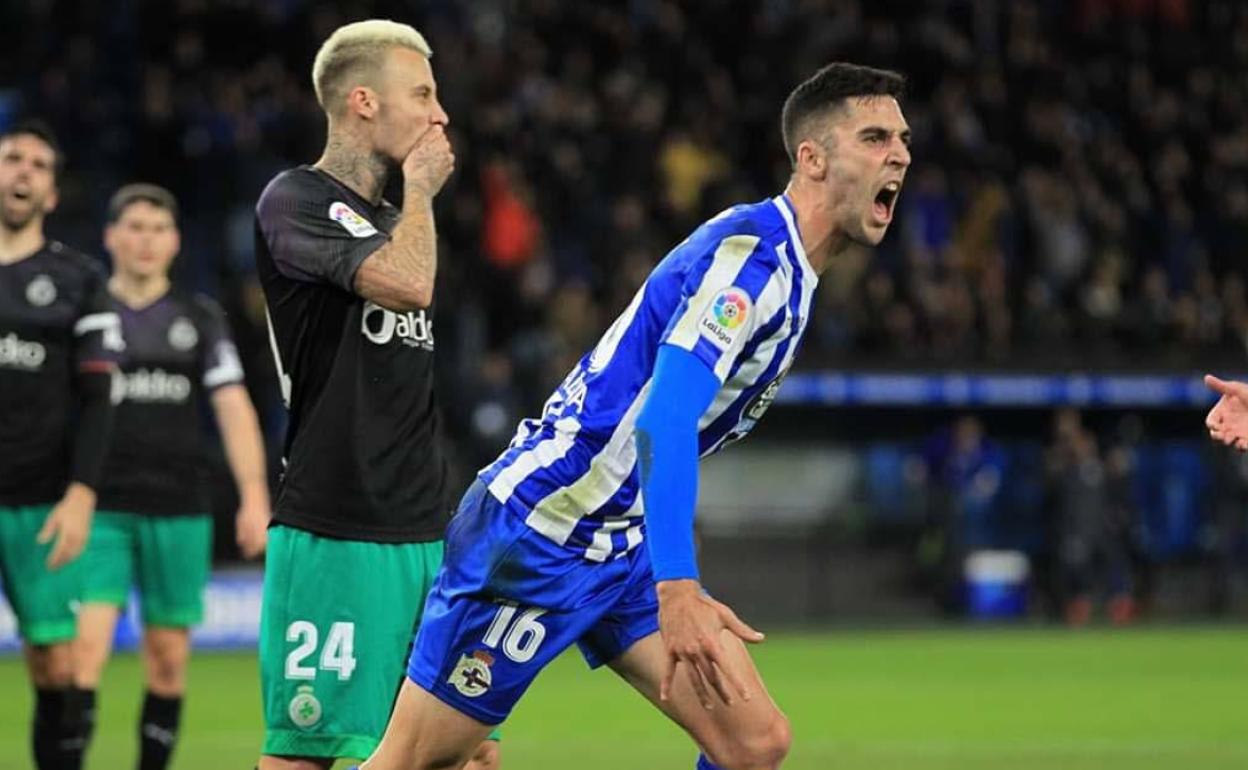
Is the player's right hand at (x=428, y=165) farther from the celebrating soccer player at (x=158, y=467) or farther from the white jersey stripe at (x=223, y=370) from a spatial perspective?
the white jersey stripe at (x=223, y=370)

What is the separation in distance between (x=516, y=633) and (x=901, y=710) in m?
7.93

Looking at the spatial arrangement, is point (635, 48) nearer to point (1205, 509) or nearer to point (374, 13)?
point (374, 13)

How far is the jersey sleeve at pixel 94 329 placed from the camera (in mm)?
8664

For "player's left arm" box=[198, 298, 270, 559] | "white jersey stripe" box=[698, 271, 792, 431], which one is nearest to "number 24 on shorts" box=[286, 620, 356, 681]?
"white jersey stripe" box=[698, 271, 792, 431]

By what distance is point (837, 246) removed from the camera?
18.6 feet

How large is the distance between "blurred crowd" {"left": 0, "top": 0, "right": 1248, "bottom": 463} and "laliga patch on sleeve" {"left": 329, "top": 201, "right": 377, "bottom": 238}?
1349cm

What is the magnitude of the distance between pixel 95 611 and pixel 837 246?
4851 millimetres

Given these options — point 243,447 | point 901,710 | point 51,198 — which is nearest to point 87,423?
point 51,198

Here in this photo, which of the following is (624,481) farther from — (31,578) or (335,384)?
(31,578)

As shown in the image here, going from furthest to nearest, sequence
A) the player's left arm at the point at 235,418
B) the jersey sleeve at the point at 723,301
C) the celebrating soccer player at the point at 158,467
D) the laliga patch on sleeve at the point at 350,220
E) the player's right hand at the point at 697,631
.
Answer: the celebrating soccer player at the point at 158,467, the player's left arm at the point at 235,418, the laliga patch on sleeve at the point at 350,220, the jersey sleeve at the point at 723,301, the player's right hand at the point at 697,631

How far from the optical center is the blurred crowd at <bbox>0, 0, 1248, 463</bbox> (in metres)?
21.2

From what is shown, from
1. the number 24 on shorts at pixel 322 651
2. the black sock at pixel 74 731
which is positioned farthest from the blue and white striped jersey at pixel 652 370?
the black sock at pixel 74 731

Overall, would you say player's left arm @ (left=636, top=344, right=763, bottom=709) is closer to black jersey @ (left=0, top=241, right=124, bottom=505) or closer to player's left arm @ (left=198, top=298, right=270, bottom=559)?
player's left arm @ (left=198, top=298, right=270, bottom=559)


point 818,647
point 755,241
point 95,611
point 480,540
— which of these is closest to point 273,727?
point 480,540
